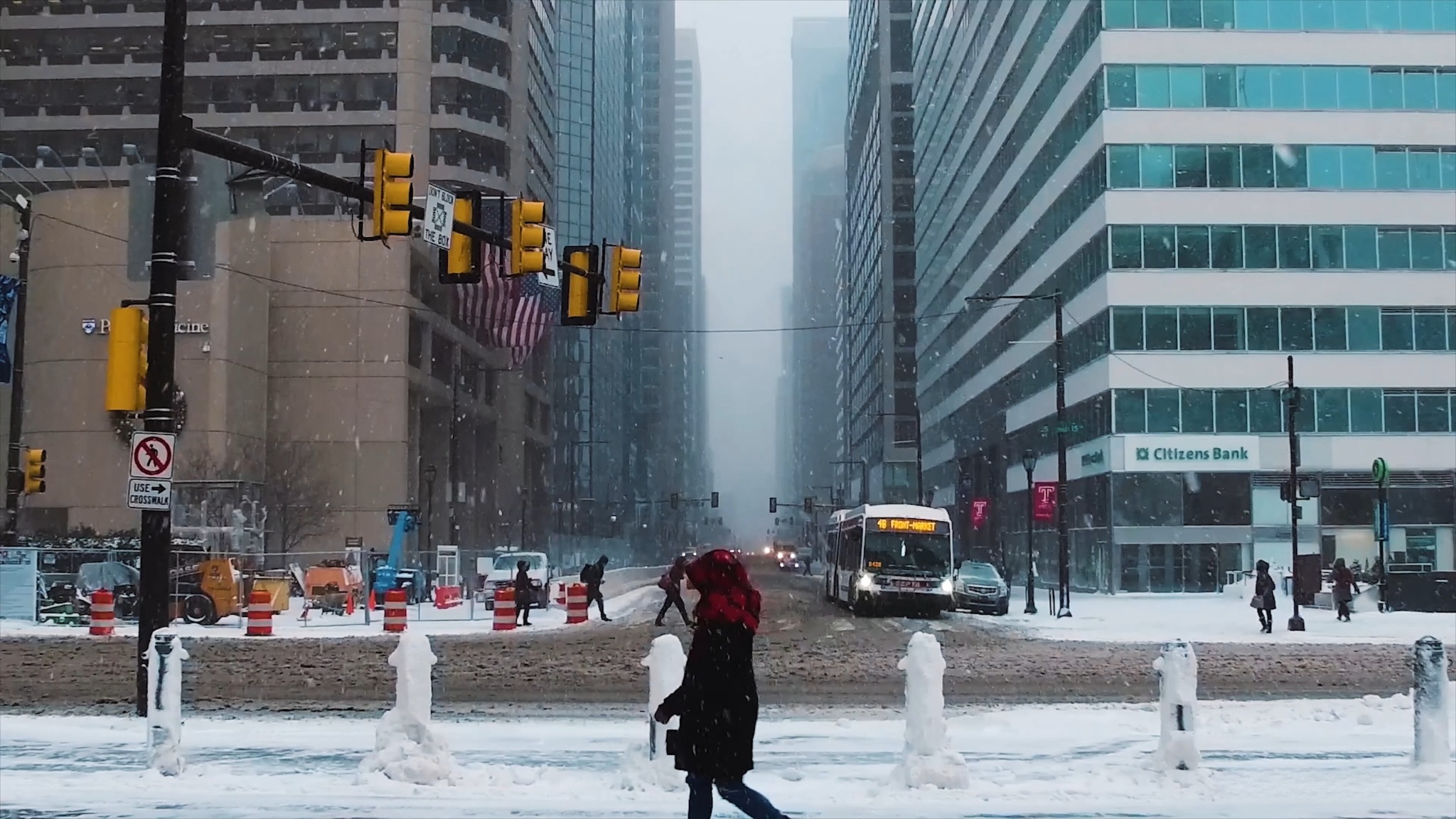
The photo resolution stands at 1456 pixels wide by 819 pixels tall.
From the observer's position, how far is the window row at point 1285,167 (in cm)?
5431

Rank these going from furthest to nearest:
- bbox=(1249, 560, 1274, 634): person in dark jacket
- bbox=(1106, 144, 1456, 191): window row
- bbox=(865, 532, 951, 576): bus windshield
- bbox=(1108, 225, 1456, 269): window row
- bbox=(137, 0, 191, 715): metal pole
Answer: bbox=(1106, 144, 1456, 191): window row < bbox=(1108, 225, 1456, 269): window row < bbox=(865, 532, 951, 576): bus windshield < bbox=(1249, 560, 1274, 634): person in dark jacket < bbox=(137, 0, 191, 715): metal pole

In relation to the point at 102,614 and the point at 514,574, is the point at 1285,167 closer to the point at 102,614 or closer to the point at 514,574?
the point at 514,574

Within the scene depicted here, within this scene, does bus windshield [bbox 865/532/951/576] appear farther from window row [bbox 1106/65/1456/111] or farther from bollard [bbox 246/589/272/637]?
window row [bbox 1106/65/1456/111]

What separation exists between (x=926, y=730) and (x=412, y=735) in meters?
3.84

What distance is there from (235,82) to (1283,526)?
5771 cm

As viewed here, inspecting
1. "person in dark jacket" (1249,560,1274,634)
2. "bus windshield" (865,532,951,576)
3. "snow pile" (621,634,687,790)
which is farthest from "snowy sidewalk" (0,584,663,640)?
"snow pile" (621,634,687,790)

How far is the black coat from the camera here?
6785mm

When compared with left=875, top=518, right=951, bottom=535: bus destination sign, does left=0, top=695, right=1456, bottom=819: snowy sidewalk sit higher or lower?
lower

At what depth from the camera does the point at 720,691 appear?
6770mm

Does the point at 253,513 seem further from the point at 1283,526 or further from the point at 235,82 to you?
the point at 1283,526

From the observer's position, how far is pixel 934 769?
10.6 meters

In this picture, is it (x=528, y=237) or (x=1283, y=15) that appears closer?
(x=528, y=237)

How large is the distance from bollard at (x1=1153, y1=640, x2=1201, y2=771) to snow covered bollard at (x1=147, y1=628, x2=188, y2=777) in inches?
297

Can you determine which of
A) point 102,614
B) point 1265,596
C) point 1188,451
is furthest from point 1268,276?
point 102,614
